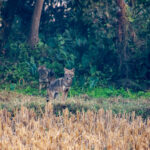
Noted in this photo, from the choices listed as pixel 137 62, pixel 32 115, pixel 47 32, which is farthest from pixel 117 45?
pixel 32 115

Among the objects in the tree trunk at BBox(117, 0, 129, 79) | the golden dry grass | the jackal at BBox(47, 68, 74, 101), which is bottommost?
the golden dry grass

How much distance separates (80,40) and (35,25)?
2.39 m

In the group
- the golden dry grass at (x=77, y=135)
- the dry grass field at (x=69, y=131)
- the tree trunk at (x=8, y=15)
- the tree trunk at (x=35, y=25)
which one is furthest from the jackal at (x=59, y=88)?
the tree trunk at (x=8, y=15)

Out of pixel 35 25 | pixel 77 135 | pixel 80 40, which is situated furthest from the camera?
pixel 35 25

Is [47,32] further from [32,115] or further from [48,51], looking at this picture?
[32,115]

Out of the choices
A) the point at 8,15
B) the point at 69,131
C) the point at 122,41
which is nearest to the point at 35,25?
the point at 8,15

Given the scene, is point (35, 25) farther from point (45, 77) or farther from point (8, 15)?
point (45, 77)

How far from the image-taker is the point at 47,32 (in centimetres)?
1712

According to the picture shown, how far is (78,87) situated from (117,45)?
2.45 meters

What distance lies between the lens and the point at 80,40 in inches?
589

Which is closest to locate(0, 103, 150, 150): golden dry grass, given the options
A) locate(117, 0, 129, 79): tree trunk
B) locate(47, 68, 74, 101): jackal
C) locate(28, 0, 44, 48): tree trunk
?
locate(47, 68, 74, 101): jackal

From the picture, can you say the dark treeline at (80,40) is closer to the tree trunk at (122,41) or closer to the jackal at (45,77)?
the tree trunk at (122,41)

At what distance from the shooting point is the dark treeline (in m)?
13.2

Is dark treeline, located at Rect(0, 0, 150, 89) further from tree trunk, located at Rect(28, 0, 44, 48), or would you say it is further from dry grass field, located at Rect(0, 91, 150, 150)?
dry grass field, located at Rect(0, 91, 150, 150)
